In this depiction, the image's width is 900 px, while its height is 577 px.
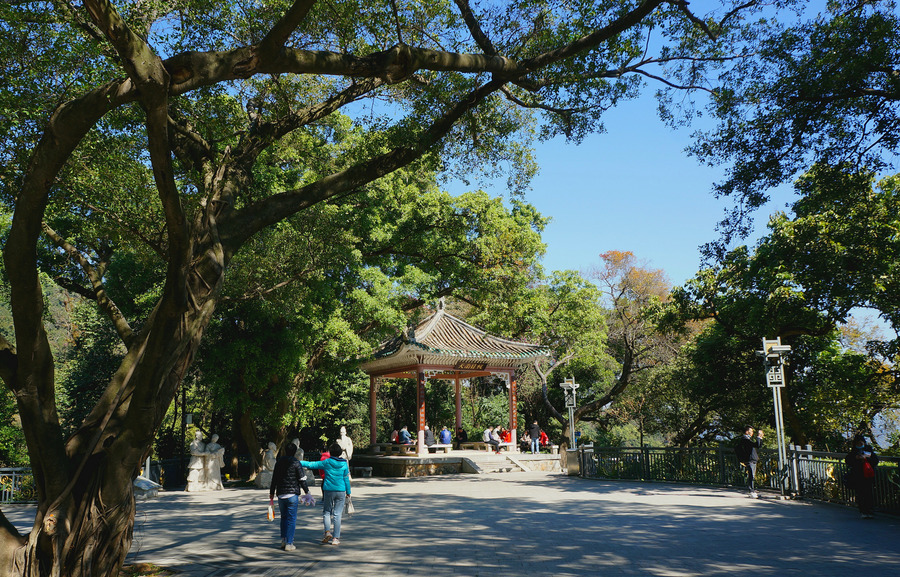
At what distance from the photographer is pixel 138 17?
7.82 m

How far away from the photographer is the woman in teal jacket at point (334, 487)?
796 cm

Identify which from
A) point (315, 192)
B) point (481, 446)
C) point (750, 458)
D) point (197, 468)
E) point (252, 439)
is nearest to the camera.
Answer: point (315, 192)

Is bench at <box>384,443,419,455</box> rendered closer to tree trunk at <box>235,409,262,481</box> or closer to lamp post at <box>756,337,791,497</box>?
tree trunk at <box>235,409,262,481</box>

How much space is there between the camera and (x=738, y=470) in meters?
14.1

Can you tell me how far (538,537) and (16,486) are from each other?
13125mm

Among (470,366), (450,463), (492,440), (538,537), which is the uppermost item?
(470,366)

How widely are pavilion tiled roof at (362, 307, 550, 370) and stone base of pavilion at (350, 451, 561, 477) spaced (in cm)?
330

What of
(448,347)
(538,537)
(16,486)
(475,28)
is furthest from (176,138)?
(448,347)

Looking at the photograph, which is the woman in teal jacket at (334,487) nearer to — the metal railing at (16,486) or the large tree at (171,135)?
the large tree at (171,135)

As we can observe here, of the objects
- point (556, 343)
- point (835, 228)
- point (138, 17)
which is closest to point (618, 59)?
point (138, 17)

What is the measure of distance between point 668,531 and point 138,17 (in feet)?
31.9

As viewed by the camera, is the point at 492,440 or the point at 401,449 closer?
the point at 401,449

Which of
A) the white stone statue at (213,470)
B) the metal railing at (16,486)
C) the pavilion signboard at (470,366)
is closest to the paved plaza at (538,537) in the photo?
the metal railing at (16,486)

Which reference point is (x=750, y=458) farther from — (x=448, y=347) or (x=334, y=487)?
(x=448, y=347)
